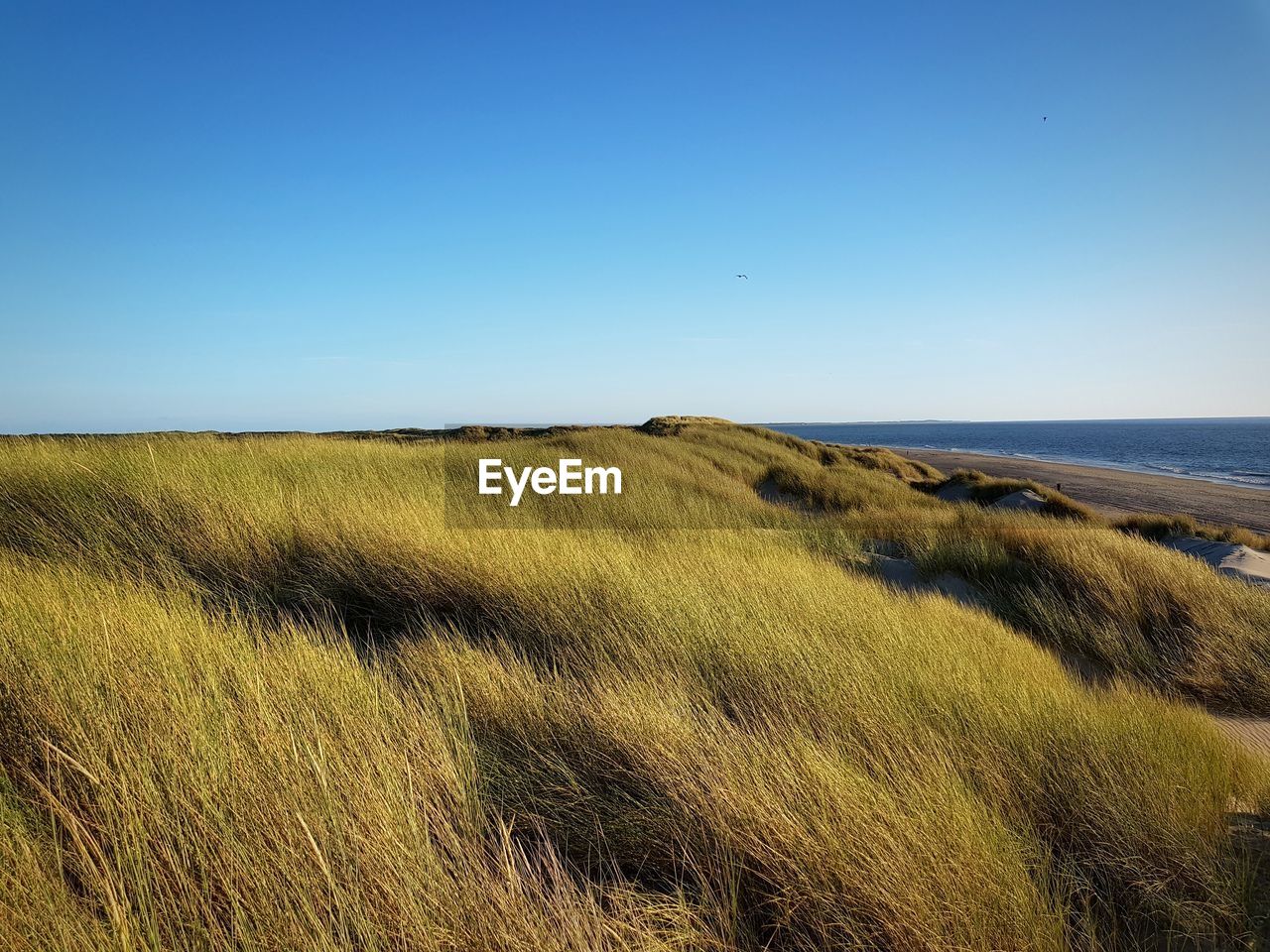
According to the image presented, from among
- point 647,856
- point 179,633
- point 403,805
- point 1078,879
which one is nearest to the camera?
point 403,805

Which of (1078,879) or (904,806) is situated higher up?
(904,806)

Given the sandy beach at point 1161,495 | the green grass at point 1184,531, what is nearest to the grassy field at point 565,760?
the green grass at point 1184,531

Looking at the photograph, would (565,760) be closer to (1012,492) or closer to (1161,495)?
(1012,492)

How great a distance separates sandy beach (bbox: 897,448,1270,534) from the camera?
66.0 ft

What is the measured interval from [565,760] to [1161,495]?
30.8m

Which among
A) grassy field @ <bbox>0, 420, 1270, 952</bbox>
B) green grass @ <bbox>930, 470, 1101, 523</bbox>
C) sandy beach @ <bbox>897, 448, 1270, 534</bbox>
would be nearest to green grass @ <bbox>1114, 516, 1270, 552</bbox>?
green grass @ <bbox>930, 470, 1101, 523</bbox>

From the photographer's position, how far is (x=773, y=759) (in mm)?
2334

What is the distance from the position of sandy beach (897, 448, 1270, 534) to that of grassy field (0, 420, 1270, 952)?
18.4 m

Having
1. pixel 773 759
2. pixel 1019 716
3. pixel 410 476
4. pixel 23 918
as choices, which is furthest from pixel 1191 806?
pixel 410 476

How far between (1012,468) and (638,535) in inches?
1571

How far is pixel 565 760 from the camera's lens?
8.13ft

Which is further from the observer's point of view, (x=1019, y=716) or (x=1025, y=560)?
(x=1025, y=560)

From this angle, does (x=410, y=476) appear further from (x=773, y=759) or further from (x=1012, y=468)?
(x=1012, y=468)

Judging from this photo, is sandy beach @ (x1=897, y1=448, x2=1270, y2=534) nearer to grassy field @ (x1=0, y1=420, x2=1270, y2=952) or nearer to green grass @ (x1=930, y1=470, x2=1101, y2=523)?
green grass @ (x1=930, y1=470, x2=1101, y2=523)
